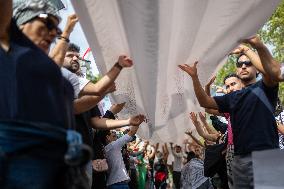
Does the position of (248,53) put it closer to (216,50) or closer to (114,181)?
(216,50)

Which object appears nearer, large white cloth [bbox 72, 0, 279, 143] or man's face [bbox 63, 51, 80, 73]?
large white cloth [bbox 72, 0, 279, 143]

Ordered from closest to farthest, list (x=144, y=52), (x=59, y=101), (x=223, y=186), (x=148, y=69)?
(x=59, y=101)
(x=144, y=52)
(x=148, y=69)
(x=223, y=186)

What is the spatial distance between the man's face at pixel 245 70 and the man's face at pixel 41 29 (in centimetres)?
225

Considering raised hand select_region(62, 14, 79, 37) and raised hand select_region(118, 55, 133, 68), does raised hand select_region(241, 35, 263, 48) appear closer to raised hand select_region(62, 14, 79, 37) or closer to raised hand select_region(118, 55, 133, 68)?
raised hand select_region(118, 55, 133, 68)

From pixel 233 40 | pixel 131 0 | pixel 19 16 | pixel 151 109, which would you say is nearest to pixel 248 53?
pixel 233 40

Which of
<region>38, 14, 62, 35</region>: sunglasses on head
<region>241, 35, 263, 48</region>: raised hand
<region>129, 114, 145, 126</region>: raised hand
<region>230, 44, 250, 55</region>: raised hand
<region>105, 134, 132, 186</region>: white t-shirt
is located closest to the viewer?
<region>38, 14, 62, 35</region>: sunglasses on head

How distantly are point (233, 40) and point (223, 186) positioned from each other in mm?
1829

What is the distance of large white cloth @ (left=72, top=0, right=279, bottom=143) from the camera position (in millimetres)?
3225

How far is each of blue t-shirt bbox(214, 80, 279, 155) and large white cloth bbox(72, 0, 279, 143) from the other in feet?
1.46

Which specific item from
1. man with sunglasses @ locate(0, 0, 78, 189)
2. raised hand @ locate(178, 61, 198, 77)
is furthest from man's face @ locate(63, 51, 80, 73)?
man with sunglasses @ locate(0, 0, 78, 189)

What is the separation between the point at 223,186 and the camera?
5027 mm

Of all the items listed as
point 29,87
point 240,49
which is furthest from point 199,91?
point 29,87

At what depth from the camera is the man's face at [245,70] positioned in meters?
4.10

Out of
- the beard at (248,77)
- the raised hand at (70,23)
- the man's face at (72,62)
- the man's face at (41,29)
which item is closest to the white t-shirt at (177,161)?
the beard at (248,77)
